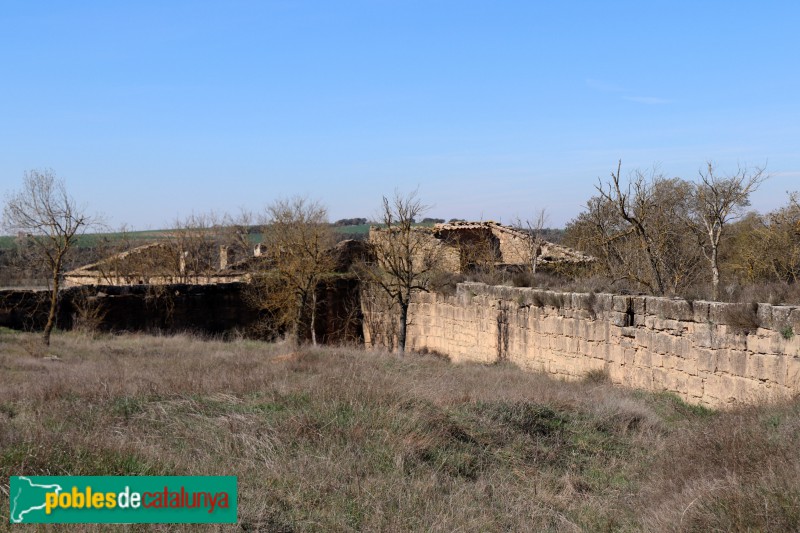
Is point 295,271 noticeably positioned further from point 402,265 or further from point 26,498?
point 26,498

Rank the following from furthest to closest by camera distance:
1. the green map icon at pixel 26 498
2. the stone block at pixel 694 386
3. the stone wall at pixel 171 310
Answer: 1. the stone wall at pixel 171 310
2. the stone block at pixel 694 386
3. the green map icon at pixel 26 498

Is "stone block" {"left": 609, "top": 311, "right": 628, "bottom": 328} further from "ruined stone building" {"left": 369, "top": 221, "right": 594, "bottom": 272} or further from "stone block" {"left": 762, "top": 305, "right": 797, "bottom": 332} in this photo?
"ruined stone building" {"left": 369, "top": 221, "right": 594, "bottom": 272}

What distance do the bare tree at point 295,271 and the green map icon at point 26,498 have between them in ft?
51.2

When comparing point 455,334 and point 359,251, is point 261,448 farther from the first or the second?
point 359,251

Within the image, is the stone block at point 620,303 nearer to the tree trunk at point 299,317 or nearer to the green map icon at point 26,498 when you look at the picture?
the green map icon at point 26,498

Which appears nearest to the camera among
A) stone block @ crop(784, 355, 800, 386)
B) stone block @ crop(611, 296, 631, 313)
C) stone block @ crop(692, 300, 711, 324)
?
stone block @ crop(784, 355, 800, 386)

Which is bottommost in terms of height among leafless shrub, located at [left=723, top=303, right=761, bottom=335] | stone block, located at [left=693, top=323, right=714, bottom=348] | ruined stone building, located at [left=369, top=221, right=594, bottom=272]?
stone block, located at [left=693, top=323, right=714, bottom=348]

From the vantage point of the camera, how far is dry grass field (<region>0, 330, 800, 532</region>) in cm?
521

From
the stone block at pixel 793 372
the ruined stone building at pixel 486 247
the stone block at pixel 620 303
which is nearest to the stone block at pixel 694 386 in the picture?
the stone block at pixel 793 372

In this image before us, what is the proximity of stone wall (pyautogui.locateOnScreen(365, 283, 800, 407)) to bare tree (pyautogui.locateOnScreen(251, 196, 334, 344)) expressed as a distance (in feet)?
16.5

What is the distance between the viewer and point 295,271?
21156 mm

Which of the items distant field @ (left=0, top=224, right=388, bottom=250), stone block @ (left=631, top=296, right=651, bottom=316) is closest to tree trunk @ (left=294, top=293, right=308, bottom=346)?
distant field @ (left=0, top=224, right=388, bottom=250)

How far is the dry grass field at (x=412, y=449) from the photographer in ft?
17.1

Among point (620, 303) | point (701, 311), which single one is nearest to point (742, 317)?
point (701, 311)
